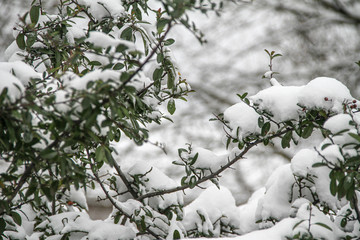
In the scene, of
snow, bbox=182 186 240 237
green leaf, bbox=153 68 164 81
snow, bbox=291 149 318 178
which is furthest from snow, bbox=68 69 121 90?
snow, bbox=182 186 240 237

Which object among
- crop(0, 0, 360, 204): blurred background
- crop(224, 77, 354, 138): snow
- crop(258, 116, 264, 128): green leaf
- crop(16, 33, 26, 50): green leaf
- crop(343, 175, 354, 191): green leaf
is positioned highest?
crop(0, 0, 360, 204): blurred background

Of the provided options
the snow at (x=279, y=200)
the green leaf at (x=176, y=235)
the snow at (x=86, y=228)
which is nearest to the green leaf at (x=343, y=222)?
the snow at (x=279, y=200)

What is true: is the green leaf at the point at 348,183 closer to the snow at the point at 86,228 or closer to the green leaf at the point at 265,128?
the green leaf at the point at 265,128

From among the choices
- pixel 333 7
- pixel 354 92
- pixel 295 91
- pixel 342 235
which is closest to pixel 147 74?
pixel 295 91

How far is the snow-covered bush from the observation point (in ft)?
3.40

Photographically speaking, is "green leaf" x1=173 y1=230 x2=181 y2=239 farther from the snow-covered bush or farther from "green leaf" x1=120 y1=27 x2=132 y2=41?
"green leaf" x1=120 y1=27 x2=132 y2=41

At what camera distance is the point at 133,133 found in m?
1.27

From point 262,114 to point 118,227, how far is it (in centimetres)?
75

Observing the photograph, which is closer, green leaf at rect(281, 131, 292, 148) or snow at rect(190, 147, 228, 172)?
green leaf at rect(281, 131, 292, 148)

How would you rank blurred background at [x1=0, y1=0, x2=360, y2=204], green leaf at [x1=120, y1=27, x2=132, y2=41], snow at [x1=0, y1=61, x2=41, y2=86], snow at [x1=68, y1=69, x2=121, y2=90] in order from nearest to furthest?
snow at [x1=68, y1=69, x2=121, y2=90], snow at [x1=0, y1=61, x2=41, y2=86], green leaf at [x1=120, y1=27, x2=132, y2=41], blurred background at [x1=0, y1=0, x2=360, y2=204]

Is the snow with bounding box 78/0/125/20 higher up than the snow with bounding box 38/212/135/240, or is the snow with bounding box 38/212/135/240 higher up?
the snow with bounding box 78/0/125/20

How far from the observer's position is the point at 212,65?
21.7 feet

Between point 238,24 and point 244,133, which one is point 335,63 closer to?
point 238,24

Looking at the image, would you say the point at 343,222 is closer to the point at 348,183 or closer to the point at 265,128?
the point at 348,183
